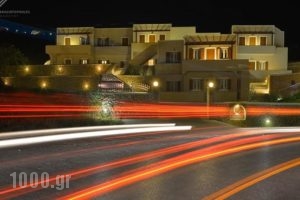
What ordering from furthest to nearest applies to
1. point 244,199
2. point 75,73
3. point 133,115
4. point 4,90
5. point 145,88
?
point 75,73 < point 145,88 < point 133,115 < point 4,90 < point 244,199

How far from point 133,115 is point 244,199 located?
25.1 meters

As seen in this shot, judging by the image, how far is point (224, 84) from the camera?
168ft

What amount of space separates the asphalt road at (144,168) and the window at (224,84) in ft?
96.7

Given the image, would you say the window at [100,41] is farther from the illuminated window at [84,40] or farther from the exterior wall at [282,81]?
the exterior wall at [282,81]

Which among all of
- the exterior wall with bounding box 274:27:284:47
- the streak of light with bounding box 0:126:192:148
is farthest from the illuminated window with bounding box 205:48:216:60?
the streak of light with bounding box 0:126:192:148

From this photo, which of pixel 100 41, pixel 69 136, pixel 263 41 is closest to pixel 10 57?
pixel 100 41

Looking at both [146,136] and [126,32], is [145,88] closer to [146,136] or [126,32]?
[126,32]

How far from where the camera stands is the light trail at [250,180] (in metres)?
10.7

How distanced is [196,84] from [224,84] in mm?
2546

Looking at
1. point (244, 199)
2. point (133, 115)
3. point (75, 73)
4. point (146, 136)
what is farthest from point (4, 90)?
point (75, 73)

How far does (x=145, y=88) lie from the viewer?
5188 cm

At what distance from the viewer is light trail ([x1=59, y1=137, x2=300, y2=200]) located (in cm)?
1061

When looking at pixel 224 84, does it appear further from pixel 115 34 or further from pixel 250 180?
pixel 250 180

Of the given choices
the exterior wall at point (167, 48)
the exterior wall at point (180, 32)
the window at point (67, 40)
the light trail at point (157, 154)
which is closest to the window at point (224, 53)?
the exterior wall at point (167, 48)
